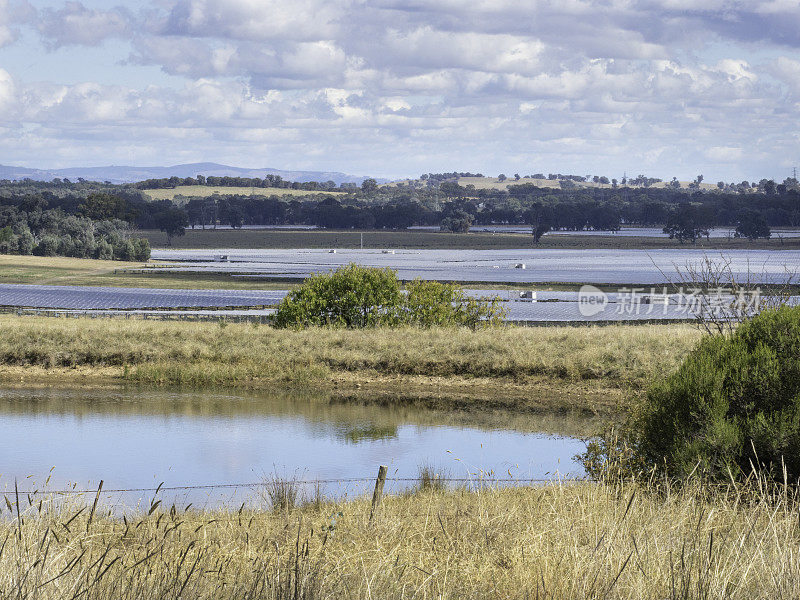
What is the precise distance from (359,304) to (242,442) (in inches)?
613

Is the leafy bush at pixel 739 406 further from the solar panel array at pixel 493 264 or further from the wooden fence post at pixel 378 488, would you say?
the solar panel array at pixel 493 264

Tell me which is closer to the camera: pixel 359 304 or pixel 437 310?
pixel 359 304

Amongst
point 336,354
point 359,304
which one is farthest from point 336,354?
point 359,304

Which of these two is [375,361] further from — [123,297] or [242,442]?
[123,297]

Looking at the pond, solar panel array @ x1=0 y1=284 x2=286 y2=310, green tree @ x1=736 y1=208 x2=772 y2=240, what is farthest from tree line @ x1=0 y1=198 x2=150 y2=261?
green tree @ x1=736 y1=208 x2=772 y2=240

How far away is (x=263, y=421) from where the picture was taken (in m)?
22.4

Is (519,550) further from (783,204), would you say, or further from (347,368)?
(783,204)

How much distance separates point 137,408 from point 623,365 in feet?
45.1

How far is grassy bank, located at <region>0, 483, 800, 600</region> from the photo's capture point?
5.56m

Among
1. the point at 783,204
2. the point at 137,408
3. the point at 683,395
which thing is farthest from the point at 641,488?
the point at 783,204

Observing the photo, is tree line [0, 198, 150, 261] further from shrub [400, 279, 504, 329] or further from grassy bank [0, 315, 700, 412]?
grassy bank [0, 315, 700, 412]

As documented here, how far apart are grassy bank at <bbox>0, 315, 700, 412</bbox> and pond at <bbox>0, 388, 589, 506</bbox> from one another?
82.0 inches

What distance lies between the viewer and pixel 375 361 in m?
29.2

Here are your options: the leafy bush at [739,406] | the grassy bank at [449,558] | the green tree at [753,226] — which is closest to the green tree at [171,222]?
the green tree at [753,226]
